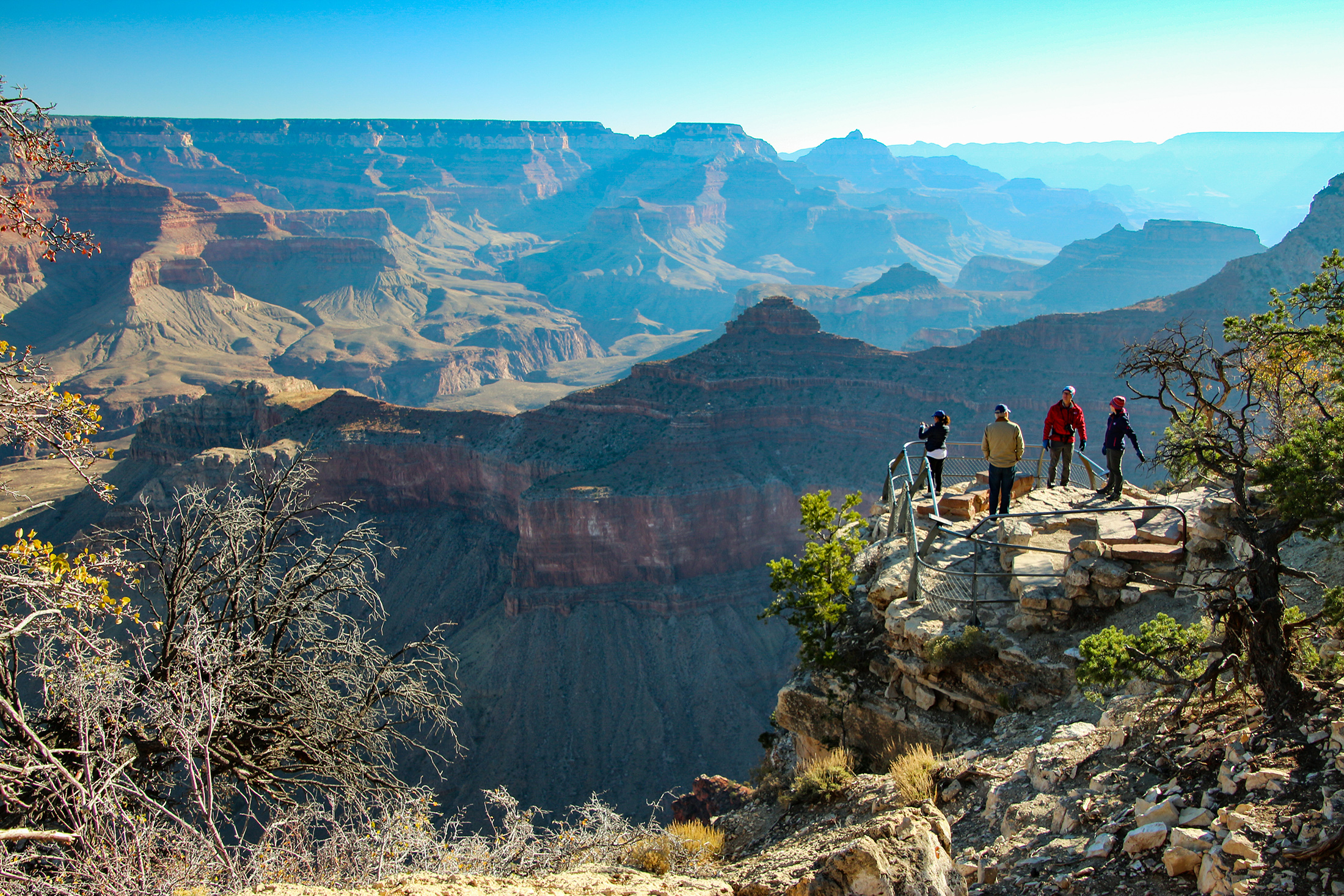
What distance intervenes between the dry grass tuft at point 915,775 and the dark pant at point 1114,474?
706 centimetres

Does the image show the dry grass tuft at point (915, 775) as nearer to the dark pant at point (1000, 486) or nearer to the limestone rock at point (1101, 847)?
the limestone rock at point (1101, 847)

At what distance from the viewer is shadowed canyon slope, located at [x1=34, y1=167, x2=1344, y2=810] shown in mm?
40062

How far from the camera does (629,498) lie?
4600 cm

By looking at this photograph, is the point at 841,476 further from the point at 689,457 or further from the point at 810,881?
the point at 810,881

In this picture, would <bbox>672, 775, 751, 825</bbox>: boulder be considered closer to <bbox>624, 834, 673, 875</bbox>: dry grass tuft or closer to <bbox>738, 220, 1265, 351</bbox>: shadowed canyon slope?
<bbox>624, 834, 673, 875</bbox>: dry grass tuft

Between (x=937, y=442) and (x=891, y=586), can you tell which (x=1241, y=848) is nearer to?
(x=891, y=586)

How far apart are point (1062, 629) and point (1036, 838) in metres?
4.92

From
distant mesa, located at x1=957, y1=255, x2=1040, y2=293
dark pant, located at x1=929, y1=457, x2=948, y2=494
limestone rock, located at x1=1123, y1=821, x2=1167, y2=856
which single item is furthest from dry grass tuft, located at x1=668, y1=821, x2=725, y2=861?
distant mesa, located at x1=957, y1=255, x2=1040, y2=293

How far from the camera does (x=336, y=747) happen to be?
10.5 metres

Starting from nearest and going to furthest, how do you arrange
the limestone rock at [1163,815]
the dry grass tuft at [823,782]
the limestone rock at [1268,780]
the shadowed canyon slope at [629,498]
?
the limestone rock at [1268,780]
the limestone rock at [1163,815]
the dry grass tuft at [823,782]
the shadowed canyon slope at [629,498]

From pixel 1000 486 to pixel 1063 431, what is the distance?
2373 millimetres

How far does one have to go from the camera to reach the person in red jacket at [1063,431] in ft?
49.6

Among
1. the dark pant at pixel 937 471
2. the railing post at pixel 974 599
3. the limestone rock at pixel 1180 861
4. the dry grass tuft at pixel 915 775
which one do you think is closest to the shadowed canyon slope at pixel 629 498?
the dark pant at pixel 937 471

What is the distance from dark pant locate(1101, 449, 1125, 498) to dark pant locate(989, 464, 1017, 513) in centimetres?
172
